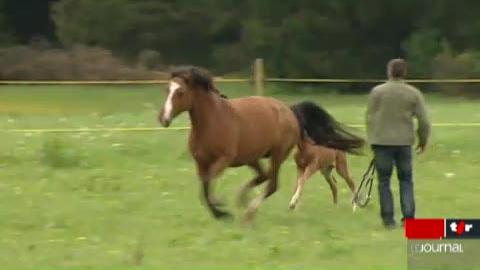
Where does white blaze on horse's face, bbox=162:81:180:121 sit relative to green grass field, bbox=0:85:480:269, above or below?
above

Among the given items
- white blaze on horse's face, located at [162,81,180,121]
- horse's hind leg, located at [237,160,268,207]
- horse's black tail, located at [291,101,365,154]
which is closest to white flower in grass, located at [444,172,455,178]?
horse's black tail, located at [291,101,365,154]

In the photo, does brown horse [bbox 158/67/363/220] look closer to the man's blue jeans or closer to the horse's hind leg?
the horse's hind leg

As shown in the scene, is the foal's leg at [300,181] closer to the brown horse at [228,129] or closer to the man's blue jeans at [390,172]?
the brown horse at [228,129]

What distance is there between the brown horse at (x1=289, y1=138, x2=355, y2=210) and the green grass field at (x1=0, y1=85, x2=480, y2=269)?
272 mm

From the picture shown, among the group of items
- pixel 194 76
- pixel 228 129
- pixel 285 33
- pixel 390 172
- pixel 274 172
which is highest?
pixel 194 76

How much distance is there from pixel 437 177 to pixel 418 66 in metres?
31.5

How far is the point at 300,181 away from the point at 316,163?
35 cm

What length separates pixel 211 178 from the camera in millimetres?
11516

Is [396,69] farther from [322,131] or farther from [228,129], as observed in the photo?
[322,131]

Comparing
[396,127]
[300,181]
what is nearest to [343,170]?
[300,181]

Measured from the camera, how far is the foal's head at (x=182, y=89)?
1128 cm

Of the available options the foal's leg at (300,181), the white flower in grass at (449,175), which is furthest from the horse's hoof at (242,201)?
the white flower in grass at (449,175)

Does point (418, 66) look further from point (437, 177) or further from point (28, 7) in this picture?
point (437, 177)

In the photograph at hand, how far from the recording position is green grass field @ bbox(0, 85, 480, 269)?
9750 mm
